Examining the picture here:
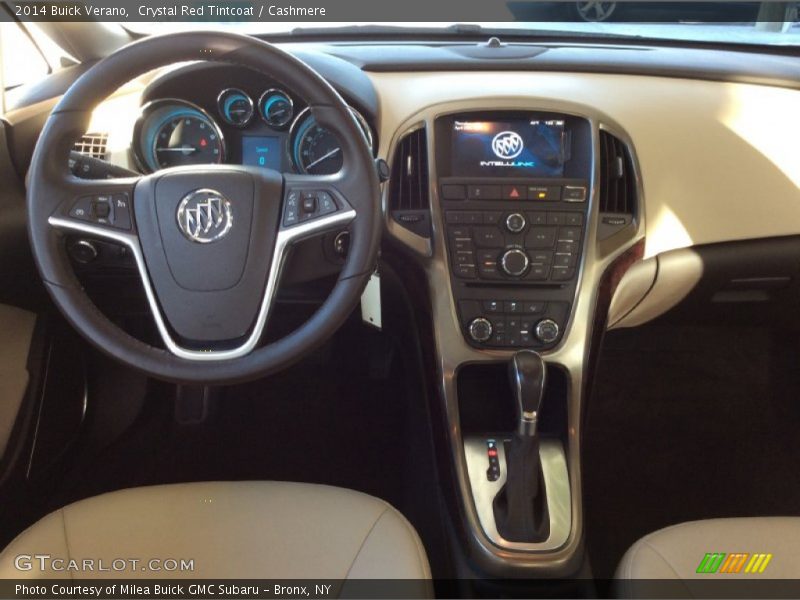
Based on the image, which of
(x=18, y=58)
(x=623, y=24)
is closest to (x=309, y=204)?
(x=18, y=58)

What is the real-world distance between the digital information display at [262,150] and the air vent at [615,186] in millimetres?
628

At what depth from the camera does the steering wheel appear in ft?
3.40

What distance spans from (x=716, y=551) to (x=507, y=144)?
2.59 feet

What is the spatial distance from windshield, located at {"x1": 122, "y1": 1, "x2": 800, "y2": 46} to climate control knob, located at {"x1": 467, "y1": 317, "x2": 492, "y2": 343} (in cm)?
76

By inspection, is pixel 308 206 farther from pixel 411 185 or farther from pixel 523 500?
pixel 523 500

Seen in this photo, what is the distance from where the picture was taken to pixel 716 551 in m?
1.06

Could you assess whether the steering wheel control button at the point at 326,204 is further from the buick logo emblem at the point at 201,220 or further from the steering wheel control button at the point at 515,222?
the steering wheel control button at the point at 515,222

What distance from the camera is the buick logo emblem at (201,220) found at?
1.07 m

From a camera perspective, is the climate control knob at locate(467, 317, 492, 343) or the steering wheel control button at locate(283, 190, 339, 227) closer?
the steering wheel control button at locate(283, 190, 339, 227)

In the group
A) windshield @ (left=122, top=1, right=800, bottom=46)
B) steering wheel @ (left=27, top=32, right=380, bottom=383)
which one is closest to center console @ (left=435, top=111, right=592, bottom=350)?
steering wheel @ (left=27, top=32, right=380, bottom=383)

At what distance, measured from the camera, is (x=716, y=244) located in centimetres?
152

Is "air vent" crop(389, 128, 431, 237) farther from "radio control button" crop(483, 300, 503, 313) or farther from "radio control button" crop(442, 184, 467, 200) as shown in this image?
"radio control button" crop(483, 300, 503, 313)

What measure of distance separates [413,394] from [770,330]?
3.74 ft
